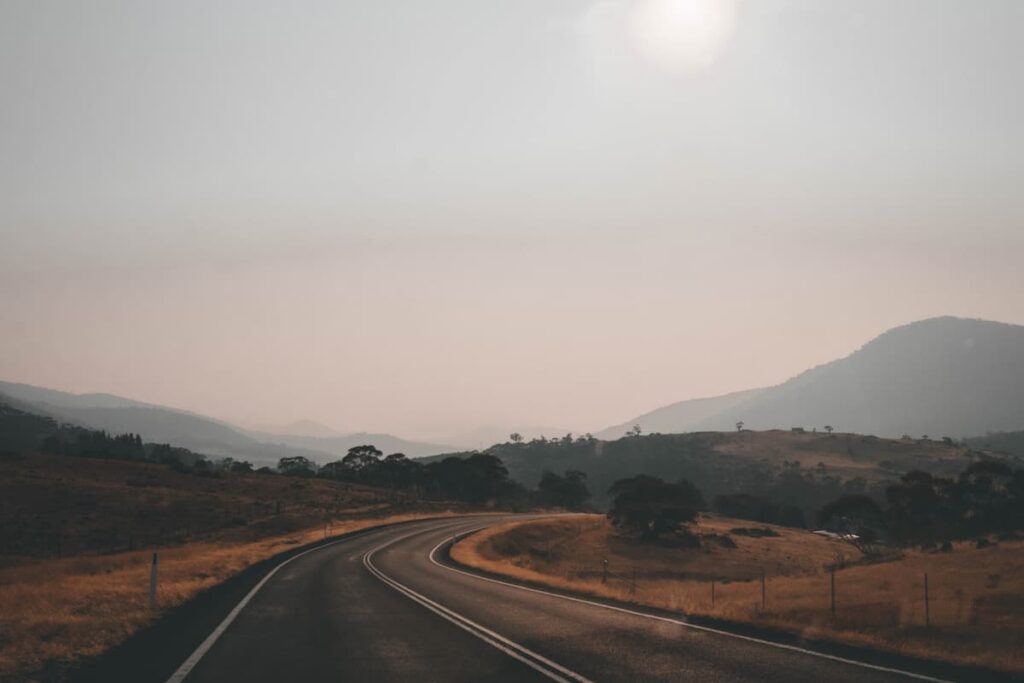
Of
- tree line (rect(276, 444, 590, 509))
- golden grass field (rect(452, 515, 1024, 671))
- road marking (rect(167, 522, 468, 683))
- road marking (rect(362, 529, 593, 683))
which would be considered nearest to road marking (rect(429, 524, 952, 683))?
golden grass field (rect(452, 515, 1024, 671))

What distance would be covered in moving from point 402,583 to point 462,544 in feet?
75.9

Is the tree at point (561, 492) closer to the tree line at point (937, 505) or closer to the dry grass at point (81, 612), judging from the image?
the tree line at point (937, 505)

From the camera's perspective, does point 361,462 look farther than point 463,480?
Yes

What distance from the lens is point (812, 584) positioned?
33250 millimetres

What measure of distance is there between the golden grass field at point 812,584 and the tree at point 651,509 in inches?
138

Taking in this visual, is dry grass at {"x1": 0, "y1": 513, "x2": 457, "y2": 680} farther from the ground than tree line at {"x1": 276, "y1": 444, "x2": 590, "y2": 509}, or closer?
farther from the ground

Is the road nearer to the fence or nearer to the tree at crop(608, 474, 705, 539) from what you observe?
the fence

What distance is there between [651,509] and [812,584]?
1928 inches

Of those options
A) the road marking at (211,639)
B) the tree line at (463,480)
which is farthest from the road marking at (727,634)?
the tree line at (463,480)

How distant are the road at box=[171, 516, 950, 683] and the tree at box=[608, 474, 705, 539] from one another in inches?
2415

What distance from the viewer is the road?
1007cm

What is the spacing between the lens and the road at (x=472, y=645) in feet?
33.0

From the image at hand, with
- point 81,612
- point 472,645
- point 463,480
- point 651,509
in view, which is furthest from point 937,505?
point 81,612

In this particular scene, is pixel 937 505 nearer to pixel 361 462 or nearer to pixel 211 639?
pixel 211 639
